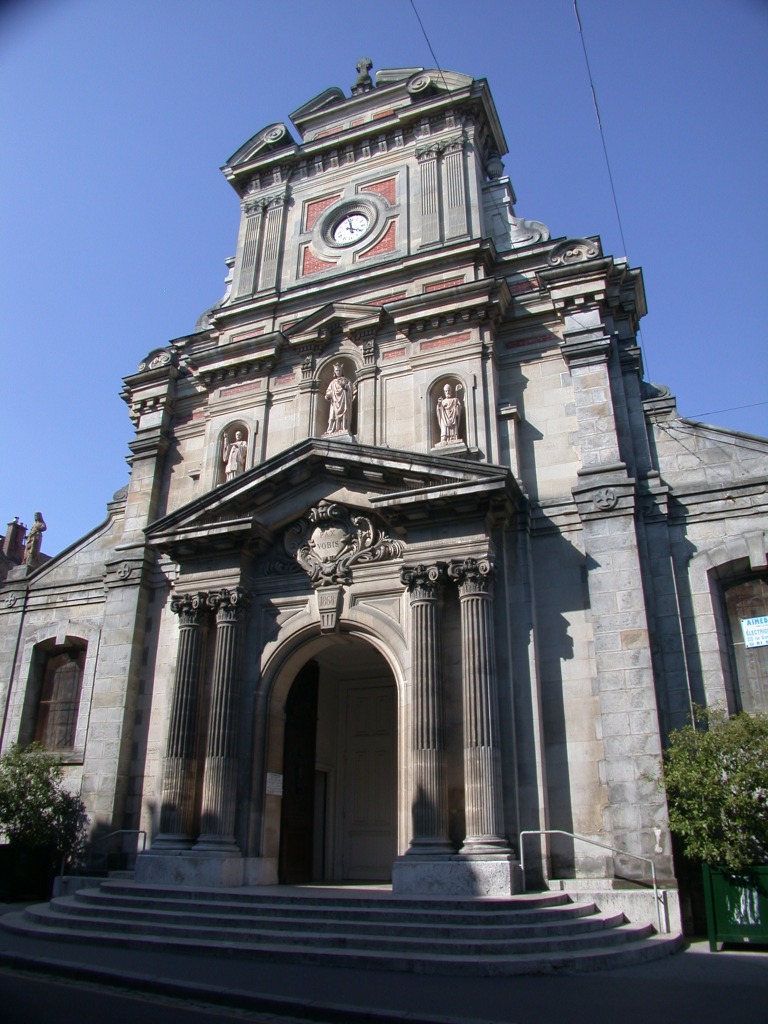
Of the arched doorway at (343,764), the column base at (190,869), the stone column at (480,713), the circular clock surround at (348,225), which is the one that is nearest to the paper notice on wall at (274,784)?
the arched doorway at (343,764)

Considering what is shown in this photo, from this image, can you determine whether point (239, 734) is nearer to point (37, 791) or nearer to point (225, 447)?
point (37, 791)

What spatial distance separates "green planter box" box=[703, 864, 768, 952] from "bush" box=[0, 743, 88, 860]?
36.9 feet

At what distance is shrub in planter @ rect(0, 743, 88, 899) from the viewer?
1547 cm

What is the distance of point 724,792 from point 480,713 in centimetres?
361

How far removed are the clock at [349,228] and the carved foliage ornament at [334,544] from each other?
26.1ft

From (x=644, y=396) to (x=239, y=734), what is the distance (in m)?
9.83

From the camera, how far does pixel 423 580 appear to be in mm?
13969

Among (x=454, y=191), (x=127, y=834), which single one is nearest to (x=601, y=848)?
(x=127, y=834)

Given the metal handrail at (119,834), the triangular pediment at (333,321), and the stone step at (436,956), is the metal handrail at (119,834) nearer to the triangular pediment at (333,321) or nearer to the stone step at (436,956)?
the stone step at (436,956)

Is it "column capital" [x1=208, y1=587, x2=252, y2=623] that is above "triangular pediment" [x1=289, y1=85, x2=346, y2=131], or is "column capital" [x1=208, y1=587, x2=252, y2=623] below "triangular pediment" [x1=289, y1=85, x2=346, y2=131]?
below

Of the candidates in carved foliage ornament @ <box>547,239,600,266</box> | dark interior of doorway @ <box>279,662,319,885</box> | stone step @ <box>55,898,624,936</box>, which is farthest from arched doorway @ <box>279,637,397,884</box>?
carved foliage ornament @ <box>547,239,600,266</box>

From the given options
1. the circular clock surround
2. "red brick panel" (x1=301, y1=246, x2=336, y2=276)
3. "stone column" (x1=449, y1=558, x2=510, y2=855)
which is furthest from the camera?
"red brick panel" (x1=301, y1=246, x2=336, y2=276)

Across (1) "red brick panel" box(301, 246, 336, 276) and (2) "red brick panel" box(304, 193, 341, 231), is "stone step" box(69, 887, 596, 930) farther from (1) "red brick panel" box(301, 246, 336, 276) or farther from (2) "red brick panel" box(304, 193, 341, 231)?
(2) "red brick panel" box(304, 193, 341, 231)

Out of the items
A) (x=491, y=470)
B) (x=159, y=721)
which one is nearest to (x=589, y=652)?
(x=491, y=470)
